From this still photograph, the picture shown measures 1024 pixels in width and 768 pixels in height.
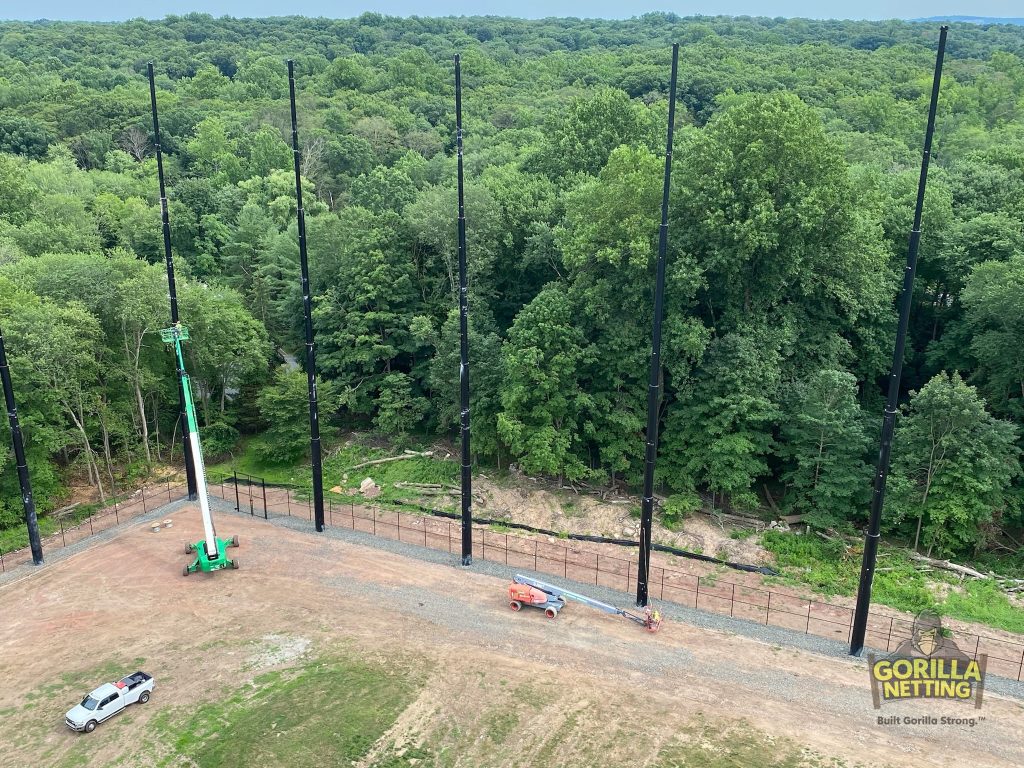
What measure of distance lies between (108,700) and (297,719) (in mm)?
4663

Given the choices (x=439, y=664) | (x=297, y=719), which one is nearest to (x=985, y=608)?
(x=439, y=664)

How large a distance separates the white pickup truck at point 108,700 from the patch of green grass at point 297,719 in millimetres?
973

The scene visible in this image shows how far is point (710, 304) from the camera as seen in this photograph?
3322 cm

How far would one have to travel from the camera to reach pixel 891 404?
19.3 m

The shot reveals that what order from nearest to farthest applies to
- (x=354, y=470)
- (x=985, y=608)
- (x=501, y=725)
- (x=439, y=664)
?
(x=501, y=725)
(x=439, y=664)
(x=985, y=608)
(x=354, y=470)

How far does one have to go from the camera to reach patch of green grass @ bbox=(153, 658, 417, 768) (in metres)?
17.7

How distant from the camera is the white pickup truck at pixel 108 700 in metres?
18.6

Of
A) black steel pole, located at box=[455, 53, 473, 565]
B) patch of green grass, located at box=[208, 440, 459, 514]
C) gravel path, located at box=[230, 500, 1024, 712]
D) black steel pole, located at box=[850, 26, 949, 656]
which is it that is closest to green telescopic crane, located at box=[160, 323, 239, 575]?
gravel path, located at box=[230, 500, 1024, 712]

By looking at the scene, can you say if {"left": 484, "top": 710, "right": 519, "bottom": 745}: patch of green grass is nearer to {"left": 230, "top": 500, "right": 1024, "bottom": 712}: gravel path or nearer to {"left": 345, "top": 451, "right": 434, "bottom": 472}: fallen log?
{"left": 230, "top": 500, "right": 1024, "bottom": 712}: gravel path

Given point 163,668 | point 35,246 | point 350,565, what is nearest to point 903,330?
point 350,565

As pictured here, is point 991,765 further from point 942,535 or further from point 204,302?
point 204,302

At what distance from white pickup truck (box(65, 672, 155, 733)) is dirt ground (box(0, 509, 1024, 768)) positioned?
313 mm

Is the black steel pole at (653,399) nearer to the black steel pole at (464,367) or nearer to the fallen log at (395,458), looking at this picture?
the black steel pole at (464,367)

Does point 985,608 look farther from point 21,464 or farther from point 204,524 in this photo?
point 21,464
